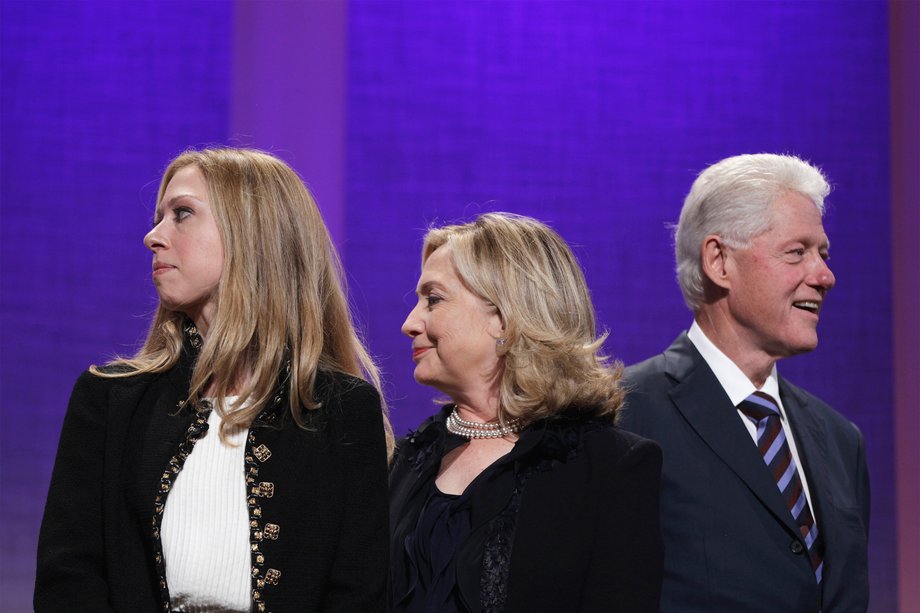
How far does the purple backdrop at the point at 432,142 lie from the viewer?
11.6ft

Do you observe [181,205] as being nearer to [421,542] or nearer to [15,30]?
[421,542]

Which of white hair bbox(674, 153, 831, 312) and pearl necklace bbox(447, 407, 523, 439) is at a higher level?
white hair bbox(674, 153, 831, 312)

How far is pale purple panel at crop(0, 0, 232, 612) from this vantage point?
11.4 feet

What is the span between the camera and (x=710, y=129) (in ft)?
12.5

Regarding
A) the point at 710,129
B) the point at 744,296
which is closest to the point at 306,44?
the point at 710,129

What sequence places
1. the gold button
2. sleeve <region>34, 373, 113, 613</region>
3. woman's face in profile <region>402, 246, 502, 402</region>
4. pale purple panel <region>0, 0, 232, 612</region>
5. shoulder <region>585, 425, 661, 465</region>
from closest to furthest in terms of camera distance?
1. sleeve <region>34, 373, 113, 613</region>
2. the gold button
3. shoulder <region>585, 425, 661, 465</region>
4. woman's face in profile <region>402, 246, 502, 402</region>
5. pale purple panel <region>0, 0, 232, 612</region>

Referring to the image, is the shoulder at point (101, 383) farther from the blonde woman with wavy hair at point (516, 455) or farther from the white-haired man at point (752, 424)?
the white-haired man at point (752, 424)

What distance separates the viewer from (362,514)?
2049mm

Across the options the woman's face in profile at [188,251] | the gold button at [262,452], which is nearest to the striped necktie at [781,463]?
the gold button at [262,452]

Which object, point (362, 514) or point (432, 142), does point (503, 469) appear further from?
point (432, 142)

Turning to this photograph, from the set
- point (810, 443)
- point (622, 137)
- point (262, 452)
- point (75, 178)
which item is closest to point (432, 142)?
point (622, 137)

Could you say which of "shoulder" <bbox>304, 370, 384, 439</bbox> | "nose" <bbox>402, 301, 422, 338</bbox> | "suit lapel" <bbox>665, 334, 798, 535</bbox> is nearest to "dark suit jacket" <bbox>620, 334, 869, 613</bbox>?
"suit lapel" <bbox>665, 334, 798, 535</bbox>

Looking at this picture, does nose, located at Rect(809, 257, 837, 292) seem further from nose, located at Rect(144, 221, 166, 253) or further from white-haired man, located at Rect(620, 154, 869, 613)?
nose, located at Rect(144, 221, 166, 253)

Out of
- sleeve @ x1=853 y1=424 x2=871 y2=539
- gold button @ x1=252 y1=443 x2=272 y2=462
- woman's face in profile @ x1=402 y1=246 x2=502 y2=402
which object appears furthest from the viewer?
sleeve @ x1=853 y1=424 x2=871 y2=539
